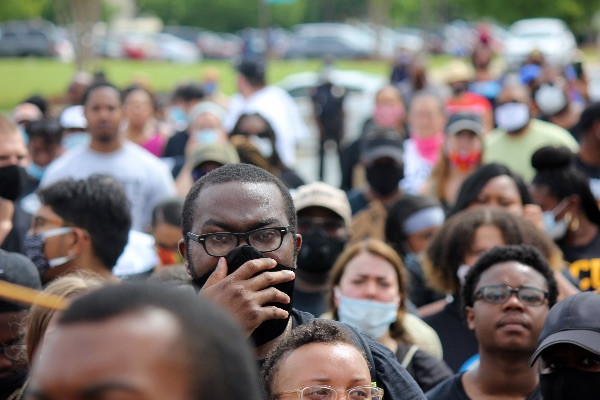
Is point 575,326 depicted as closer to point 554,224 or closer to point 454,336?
point 454,336

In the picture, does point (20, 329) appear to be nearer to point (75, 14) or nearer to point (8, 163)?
point (8, 163)

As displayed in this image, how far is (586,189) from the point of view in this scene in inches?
298

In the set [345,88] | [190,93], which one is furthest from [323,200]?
[345,88]

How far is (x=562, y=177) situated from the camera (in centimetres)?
773

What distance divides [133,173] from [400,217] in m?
2.09

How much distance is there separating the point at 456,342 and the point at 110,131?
3768 millimetres

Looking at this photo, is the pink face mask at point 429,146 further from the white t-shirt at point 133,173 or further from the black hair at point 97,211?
the black hair at point 97,211

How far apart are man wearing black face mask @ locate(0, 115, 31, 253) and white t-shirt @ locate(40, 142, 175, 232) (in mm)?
1133

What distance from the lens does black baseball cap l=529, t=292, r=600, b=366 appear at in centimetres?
400

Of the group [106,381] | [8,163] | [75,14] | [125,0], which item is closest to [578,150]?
[8,163]

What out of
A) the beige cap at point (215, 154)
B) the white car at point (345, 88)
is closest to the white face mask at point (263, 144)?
the beige cap at point (215, 154)

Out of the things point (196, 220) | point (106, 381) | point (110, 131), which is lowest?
point (110, 131)

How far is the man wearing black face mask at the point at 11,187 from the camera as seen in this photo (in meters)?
6.74

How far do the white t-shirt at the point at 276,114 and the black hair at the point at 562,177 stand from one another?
14.1 feet
